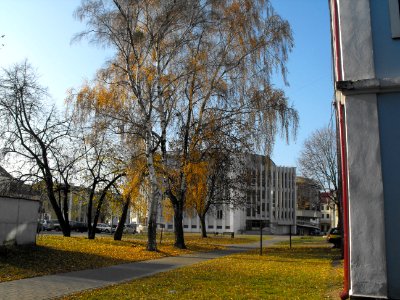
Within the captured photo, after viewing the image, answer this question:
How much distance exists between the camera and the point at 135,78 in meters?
23.5

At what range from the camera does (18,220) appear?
1692cm

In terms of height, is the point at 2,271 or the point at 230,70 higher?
the point at 230,70

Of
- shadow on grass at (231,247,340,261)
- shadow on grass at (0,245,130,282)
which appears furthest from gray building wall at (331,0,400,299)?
shadow on grass at (231,247,340,261)

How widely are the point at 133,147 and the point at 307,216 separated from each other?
101411 millimetres

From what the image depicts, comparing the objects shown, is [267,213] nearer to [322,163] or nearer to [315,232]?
[315,232]

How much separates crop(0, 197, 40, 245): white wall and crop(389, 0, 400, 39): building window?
13636 mm

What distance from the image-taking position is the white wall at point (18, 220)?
15875 mm

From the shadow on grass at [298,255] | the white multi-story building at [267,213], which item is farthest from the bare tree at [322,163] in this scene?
the white multi-story building at [267,213]

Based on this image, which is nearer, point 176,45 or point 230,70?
point 176,45

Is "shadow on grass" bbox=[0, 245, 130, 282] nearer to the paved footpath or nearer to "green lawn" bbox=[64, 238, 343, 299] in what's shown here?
the paved footpath

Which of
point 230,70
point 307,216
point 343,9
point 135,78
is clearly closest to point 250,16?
point 230,70

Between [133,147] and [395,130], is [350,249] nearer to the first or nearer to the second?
[395,130]

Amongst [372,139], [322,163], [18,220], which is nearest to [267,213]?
[322,163]

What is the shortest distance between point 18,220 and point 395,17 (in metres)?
14.7
